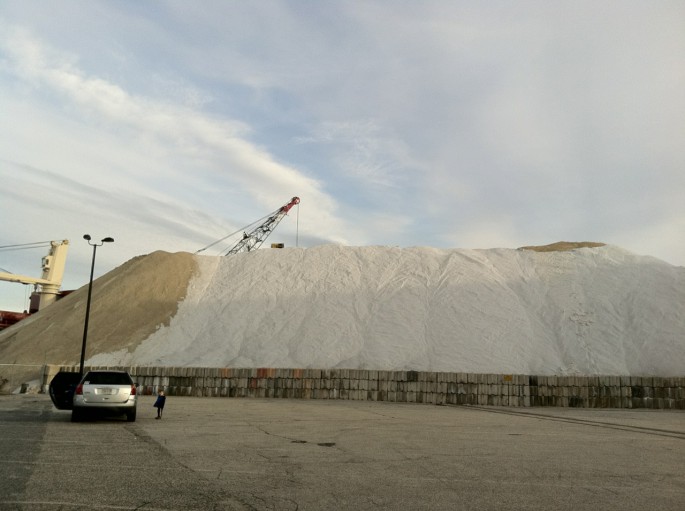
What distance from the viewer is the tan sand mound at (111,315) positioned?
34.5 meters

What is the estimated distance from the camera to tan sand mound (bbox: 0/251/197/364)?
3450cm

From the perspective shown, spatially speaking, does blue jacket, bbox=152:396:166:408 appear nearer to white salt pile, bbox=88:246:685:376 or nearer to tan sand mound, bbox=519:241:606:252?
white salt pile, bbox=88:246:685:376

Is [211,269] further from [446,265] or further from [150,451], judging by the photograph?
[150,451]

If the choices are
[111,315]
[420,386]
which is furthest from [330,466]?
[111,315]

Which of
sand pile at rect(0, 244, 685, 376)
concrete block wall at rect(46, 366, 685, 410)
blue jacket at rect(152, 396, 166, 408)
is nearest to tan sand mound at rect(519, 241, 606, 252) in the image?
sand pile at rect(0, 244, 685, 376)

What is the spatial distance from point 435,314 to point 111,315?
2195 cm

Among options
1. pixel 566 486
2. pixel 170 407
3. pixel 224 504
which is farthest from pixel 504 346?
pixel 224 504

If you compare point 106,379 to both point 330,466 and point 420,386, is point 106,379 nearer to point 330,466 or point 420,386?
point 330,466

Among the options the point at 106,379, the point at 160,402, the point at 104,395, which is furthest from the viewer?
the point at 160,402

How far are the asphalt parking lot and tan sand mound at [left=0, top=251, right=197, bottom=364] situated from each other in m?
20.6

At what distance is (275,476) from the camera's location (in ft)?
25.6

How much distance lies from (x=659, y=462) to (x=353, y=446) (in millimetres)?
5579

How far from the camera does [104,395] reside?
14.9m

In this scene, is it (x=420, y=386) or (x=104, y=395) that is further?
(x=420, y=386)
